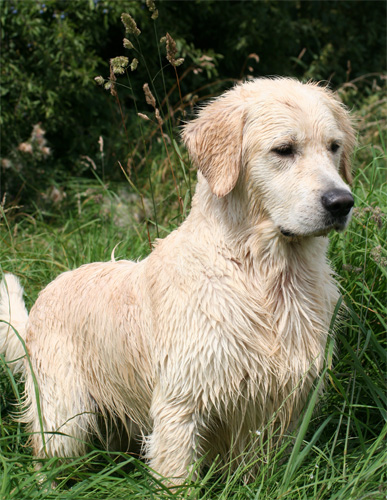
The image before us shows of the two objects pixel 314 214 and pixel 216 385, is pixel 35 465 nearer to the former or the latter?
pixel 216 385

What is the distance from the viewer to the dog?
2.50 m

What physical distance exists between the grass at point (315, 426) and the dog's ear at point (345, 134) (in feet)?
0.70

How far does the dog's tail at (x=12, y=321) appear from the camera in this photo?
3293mm

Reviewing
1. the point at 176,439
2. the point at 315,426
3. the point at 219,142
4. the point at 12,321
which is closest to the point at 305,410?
the point at 315,426

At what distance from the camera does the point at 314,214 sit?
2.40m

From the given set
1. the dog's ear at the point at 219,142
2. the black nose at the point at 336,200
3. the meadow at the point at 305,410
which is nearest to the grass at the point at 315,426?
the meadow at the point at 305,410

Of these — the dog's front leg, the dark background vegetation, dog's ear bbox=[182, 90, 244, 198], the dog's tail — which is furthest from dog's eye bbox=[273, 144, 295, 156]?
the dark background vegetation

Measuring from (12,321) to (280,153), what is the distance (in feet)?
5.81

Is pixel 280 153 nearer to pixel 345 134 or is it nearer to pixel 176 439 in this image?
pixel 345 134

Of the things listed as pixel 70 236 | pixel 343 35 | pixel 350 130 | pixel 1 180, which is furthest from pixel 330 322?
pixel 343 35

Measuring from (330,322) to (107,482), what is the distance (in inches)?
45.9

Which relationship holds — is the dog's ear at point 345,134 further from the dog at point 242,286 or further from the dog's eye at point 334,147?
the dog's eye at point 334,147

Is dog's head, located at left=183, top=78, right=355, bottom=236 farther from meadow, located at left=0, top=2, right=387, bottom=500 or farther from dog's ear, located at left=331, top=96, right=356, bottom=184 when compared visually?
meadow, located at left=0, top=2, right=387, bottom=500

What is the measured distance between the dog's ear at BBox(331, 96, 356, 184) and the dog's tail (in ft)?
5.98
